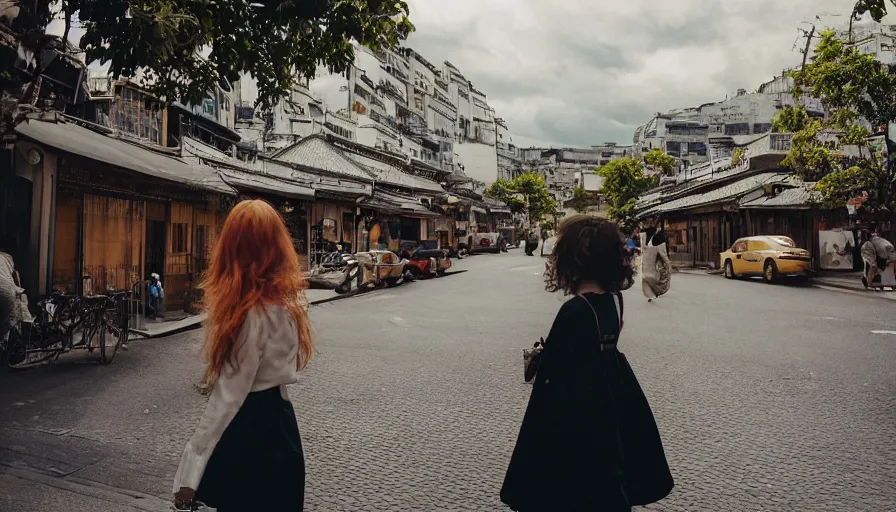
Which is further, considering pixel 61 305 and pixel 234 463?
pixel 61 305

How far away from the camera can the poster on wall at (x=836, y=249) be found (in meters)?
26.6

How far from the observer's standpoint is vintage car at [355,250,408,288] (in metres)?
21.1

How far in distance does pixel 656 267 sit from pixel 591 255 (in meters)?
12.7

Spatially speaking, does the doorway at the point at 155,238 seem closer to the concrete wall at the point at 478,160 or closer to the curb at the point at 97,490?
the curb at the point at 97,490

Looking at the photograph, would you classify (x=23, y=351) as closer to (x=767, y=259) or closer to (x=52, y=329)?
(x=52, y=329)

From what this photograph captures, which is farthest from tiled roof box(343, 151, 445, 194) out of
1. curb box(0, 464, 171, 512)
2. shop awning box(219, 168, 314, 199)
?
curb box(0, 464, 171, 512)

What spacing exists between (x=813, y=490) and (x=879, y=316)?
1094 cm

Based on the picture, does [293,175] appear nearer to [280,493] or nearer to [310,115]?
[310,115]

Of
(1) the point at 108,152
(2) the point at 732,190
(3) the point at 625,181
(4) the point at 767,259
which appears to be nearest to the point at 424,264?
(4) the point at 767,259

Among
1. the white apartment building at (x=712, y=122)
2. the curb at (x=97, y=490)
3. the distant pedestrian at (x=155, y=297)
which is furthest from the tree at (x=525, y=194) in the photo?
the curb at (x=97, y=490)

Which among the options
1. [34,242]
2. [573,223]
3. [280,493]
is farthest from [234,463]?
[34,242]

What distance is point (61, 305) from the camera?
879 cm

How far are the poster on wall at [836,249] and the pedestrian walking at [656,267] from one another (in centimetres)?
1461

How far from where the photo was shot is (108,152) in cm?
1091
